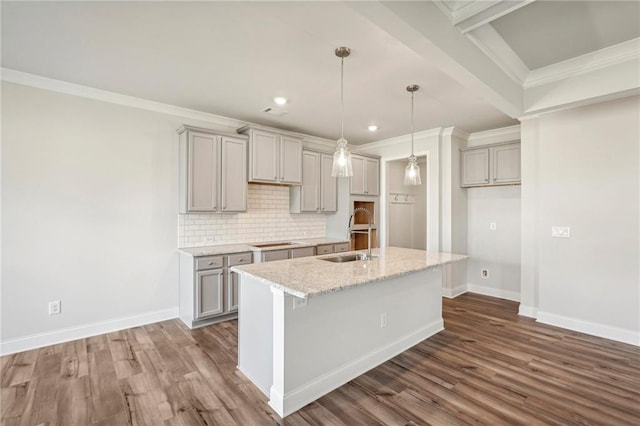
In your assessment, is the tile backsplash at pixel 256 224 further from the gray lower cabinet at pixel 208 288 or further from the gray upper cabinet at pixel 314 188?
the gray lower cabinet at pixel 208 288

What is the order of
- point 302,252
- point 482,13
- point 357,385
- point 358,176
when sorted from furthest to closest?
point 358,176
point 302,252
point 357,385
point 482,13

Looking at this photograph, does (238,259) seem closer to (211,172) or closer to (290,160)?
(211,172)

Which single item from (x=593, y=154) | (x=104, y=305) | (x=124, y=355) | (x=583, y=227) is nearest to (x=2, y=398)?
(x=124, y=355)

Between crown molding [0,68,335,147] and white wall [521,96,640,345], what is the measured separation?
385 cm

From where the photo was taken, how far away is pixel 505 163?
462cm

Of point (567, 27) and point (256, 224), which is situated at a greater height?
point (567, 27)

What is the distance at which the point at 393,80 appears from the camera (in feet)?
10.2

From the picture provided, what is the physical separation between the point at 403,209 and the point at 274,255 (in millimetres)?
3086

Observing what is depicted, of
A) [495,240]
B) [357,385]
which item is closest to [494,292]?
[495,240]

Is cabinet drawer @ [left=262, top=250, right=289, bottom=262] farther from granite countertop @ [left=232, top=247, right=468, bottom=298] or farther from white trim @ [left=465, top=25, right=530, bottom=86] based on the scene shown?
white trim @ [left=465, top=25, right=530, bottom=86]

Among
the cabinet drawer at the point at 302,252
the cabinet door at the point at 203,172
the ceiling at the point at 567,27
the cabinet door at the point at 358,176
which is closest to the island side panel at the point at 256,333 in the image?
the cabinet door at the point at 203,172

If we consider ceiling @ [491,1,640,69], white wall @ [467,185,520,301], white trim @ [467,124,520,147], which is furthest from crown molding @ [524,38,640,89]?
white wall @ [467,185,520,301]

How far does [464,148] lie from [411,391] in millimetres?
4022

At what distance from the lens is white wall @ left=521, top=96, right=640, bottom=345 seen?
320cm
